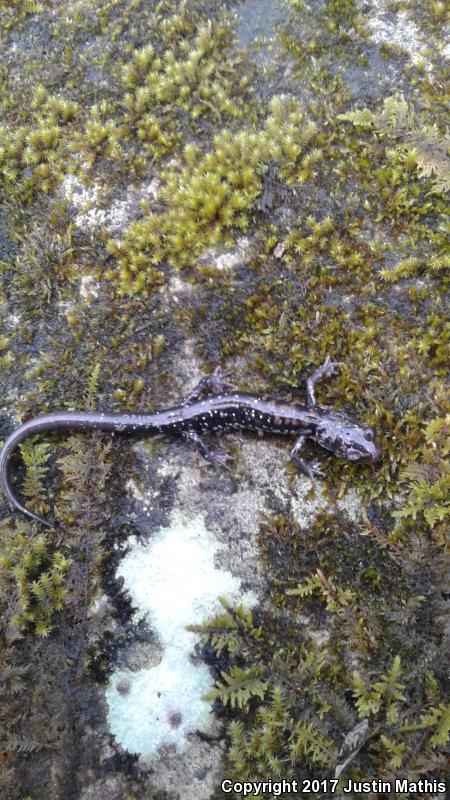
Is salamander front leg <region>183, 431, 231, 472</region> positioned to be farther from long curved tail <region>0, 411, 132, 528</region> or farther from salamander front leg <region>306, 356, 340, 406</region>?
salamander front leg <region>306, 356, 340, 406</region>

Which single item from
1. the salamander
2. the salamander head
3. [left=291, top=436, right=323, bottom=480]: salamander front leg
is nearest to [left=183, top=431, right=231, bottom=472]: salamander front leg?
the salamander

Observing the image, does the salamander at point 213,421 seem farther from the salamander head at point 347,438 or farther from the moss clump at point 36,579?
the moss clump at point 36,579

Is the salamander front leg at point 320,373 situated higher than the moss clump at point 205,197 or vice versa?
the moss clump at point 205,197

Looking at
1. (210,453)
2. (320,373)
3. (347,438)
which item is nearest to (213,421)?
(210,453)

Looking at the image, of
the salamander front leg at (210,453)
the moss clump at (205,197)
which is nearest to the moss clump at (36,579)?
the salamander front leg at (210,453)

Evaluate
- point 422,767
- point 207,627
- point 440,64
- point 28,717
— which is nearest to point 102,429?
point 207,627

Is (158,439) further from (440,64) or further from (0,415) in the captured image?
(440,64)

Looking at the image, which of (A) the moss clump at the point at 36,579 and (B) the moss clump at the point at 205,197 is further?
(B) the moss clump at the point at 205,197
